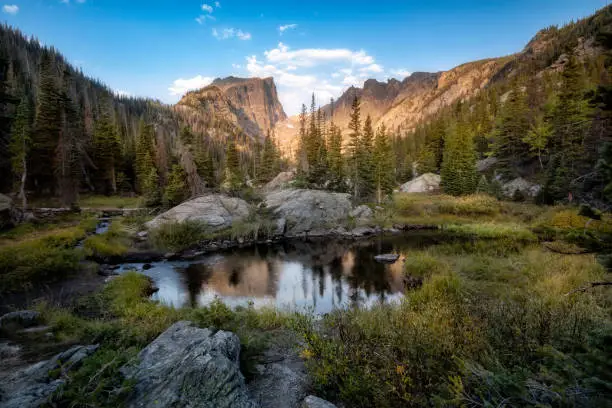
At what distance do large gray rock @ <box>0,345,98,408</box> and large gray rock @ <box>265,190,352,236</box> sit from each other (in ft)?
98.0

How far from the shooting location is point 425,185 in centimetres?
5850

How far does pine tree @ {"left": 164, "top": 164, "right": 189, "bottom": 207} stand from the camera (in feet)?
121

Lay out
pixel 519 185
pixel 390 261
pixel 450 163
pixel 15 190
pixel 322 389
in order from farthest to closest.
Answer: pixel 450 163 → pixel 519 185 → pixel 15 190 → pixel 390 261 → pixel 322 389

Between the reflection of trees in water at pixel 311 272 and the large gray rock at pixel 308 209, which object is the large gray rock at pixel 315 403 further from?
the large gray rock at pixel 308 209

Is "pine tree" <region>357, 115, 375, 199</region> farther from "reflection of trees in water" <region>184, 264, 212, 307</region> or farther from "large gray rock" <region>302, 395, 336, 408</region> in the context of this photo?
"large gray rock" <region>302, 395, 336, 408</region>

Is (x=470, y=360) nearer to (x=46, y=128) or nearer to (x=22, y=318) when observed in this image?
(x=22, y=318)

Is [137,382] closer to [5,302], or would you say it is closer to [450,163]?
[5,302]

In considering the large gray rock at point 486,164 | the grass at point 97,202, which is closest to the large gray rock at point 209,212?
the grass at point 97,202

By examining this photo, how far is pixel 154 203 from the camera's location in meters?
39.5

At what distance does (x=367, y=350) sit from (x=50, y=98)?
51392mm

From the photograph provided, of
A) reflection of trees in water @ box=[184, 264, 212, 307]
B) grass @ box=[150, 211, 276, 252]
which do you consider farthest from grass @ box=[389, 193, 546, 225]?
reflection of trees in water @ box=[184, 264, 212, 307]

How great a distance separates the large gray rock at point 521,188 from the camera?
4119cm

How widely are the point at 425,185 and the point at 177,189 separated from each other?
47109mm

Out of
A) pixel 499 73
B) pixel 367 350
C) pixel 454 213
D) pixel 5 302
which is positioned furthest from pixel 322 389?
pixel 499 73
